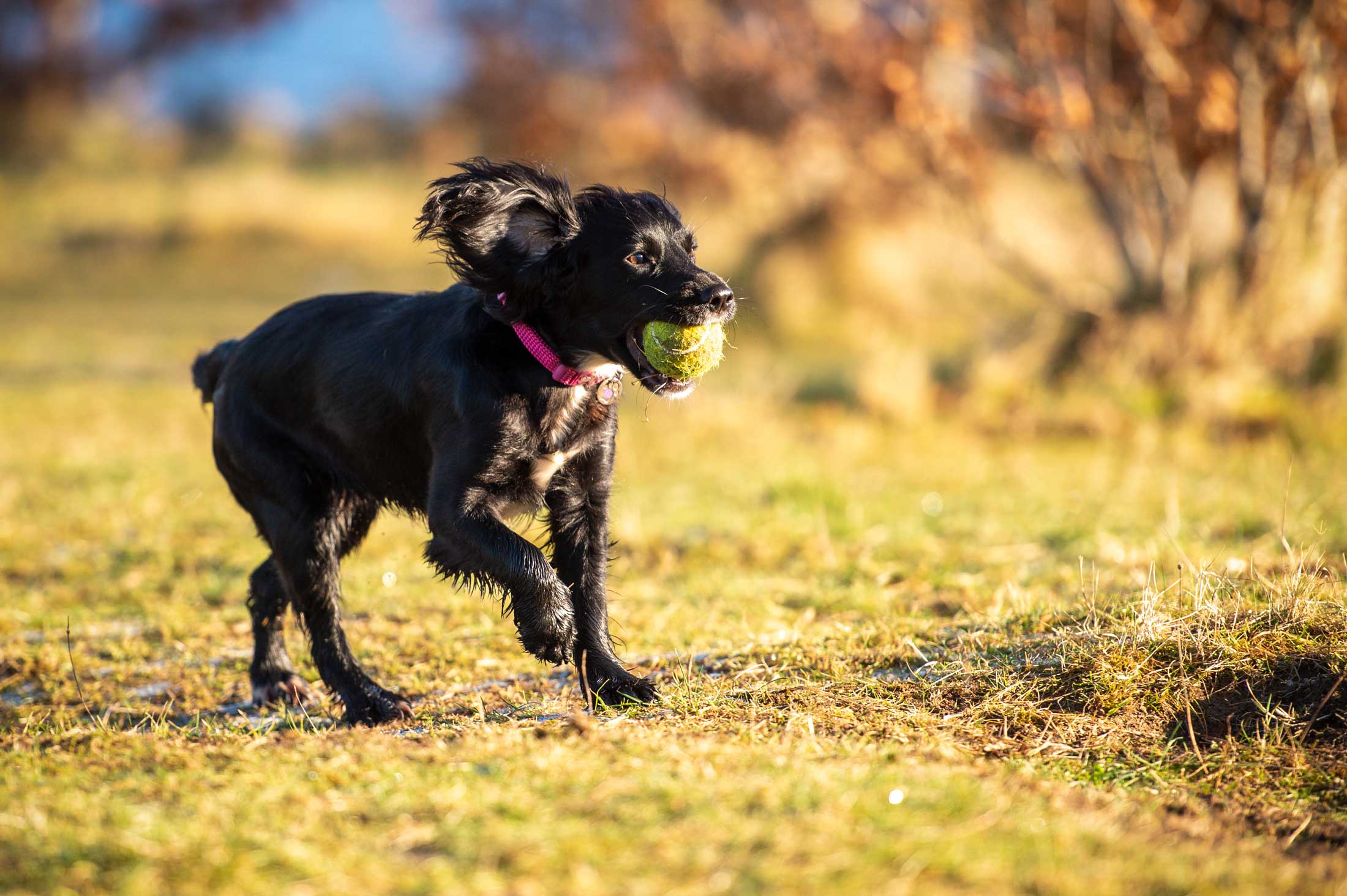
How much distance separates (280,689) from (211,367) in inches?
51.6

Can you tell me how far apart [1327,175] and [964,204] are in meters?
2.51

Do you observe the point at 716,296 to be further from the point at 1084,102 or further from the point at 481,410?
the point at 1084,102

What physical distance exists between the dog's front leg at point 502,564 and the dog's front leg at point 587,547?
0.17 m

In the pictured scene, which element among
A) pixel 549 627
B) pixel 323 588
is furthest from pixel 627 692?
pixel 323 588

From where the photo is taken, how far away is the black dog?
3.66m

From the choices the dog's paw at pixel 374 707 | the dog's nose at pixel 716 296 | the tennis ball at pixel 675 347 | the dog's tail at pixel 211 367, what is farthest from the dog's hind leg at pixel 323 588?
the dog's nose at pixel 716 296

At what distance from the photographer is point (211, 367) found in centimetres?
464

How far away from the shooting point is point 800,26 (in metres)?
11.1

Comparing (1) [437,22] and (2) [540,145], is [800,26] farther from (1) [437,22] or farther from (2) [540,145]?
(1) [437,22]

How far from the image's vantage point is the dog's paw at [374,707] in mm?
3729

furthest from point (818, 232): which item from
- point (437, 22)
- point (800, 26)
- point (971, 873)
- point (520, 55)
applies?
point (971, 873)

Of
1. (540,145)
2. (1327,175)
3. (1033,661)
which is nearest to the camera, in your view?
(1033,661)

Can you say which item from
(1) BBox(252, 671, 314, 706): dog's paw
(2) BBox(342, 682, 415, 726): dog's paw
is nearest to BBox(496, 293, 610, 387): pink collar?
(2) BBox(342, 682, 415, 726): dog's paw

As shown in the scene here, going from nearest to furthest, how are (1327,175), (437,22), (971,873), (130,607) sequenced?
(971,873) → (130,607) → (1327,175) → (437,22)
